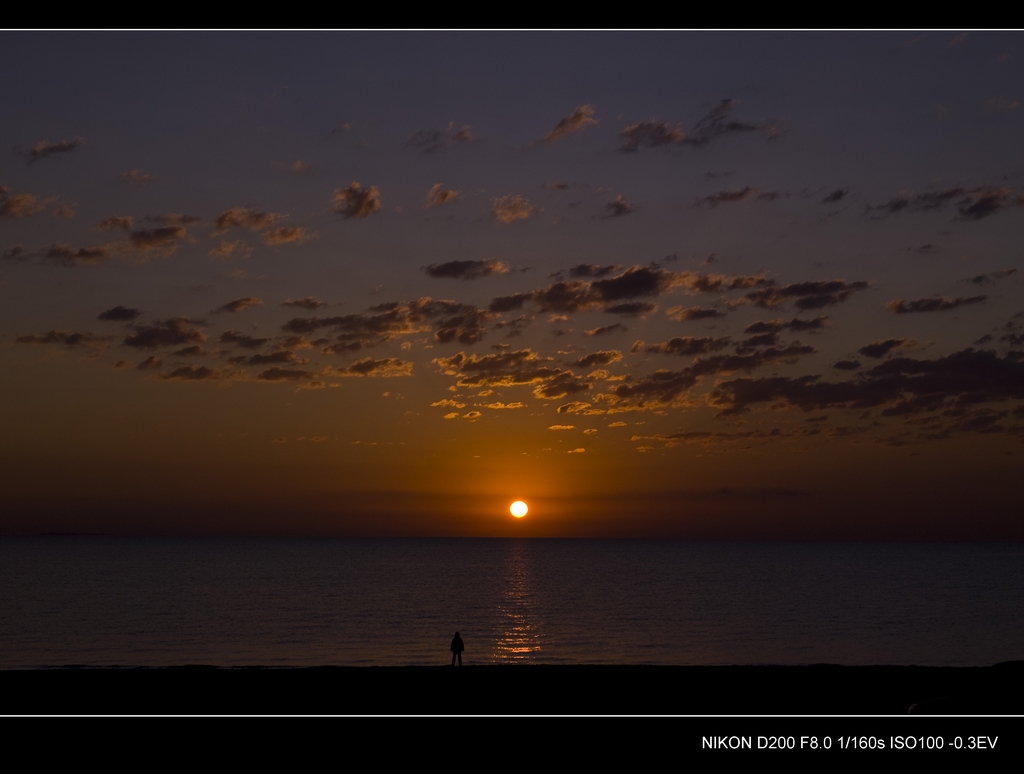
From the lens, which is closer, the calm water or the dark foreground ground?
the dark foreground ground

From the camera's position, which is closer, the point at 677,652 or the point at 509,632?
the point at 677,652

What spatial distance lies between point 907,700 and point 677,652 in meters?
28.0

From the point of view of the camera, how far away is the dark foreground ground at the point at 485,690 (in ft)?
77.1

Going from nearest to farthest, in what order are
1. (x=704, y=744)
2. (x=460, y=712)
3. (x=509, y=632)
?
(x=704, y=744), (x=460, y=712), (x=509, y=632)

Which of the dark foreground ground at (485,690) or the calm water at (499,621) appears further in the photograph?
the calm water at (499,621)

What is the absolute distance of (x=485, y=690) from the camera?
26500 millimetres

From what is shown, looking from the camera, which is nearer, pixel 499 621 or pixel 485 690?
pixel 485 690

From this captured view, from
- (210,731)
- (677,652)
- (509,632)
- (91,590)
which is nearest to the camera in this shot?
(210,731)

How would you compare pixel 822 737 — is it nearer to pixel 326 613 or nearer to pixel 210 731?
pixel 210 731

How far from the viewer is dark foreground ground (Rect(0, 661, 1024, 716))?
23.5 m
